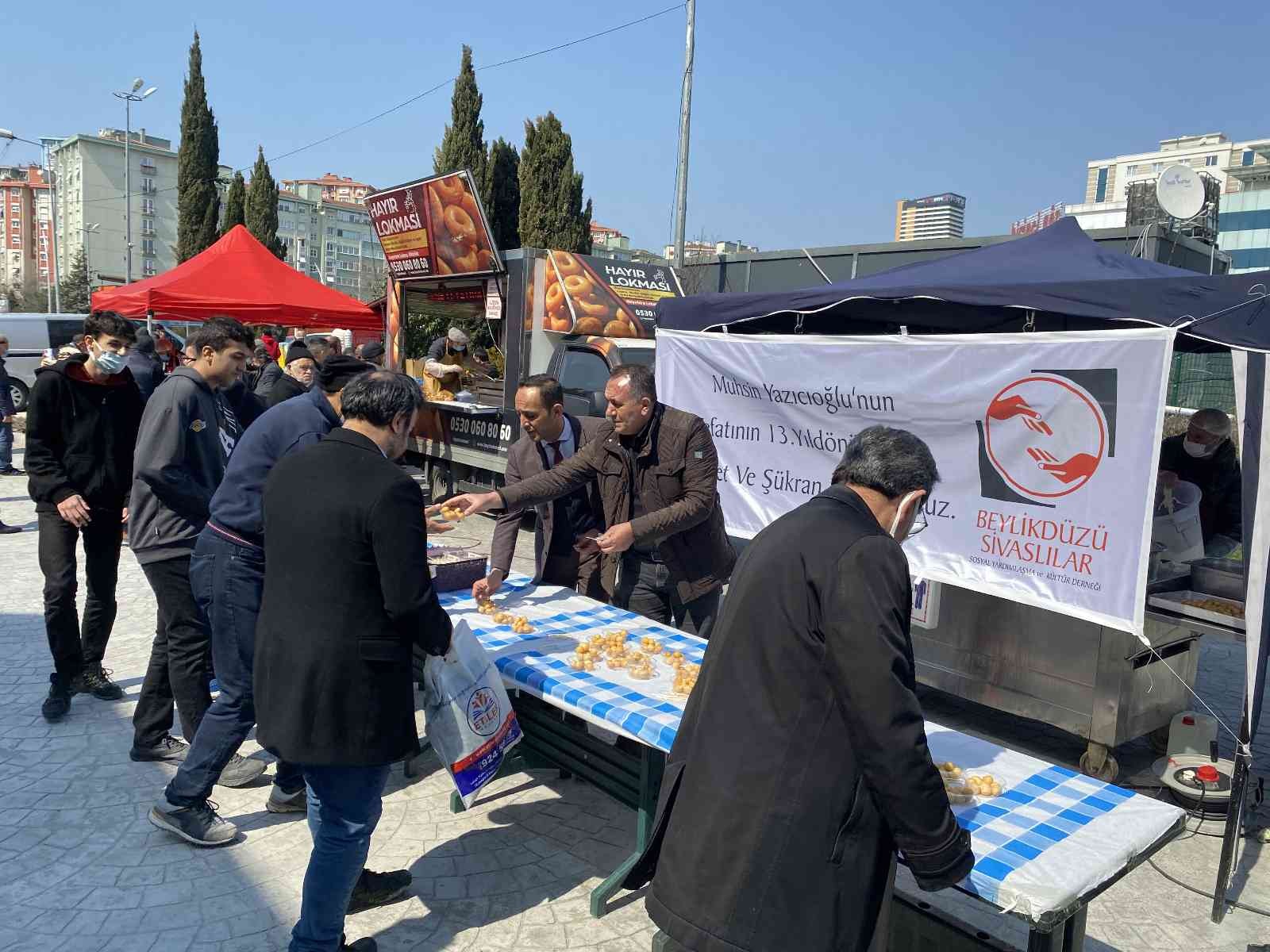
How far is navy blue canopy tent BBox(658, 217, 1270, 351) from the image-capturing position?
12.4 feet

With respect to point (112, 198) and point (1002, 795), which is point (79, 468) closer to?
point (1002, 795)

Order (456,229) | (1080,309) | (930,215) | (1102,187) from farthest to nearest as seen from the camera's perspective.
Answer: (1102,187) < (930,215) < (456,229) < (1080,309)

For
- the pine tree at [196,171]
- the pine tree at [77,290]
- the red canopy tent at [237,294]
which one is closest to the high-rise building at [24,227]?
the pine tree at [77,290]

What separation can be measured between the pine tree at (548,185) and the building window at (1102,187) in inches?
3851

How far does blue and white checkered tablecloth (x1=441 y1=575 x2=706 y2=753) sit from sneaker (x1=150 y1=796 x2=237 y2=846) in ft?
3.95

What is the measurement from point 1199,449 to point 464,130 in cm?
2278

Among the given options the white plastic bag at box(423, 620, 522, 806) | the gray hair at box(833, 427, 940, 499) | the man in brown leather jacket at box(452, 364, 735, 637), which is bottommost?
the white plastic bag at box(423, 620, 522, 806)

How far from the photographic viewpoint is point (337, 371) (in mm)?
3422

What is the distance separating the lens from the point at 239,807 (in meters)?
3.86

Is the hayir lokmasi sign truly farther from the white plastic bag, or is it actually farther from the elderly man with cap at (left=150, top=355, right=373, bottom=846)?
the white plastic bag

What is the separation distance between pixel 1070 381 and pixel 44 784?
500 centimetres

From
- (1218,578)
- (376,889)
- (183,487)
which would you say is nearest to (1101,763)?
(1218,578)

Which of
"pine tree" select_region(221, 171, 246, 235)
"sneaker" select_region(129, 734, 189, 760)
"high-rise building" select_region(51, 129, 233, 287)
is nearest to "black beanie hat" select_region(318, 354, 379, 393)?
"sneaker" select_region(129, 734, 189, 760)

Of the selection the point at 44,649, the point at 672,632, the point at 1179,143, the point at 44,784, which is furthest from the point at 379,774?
the point at 1179,143
